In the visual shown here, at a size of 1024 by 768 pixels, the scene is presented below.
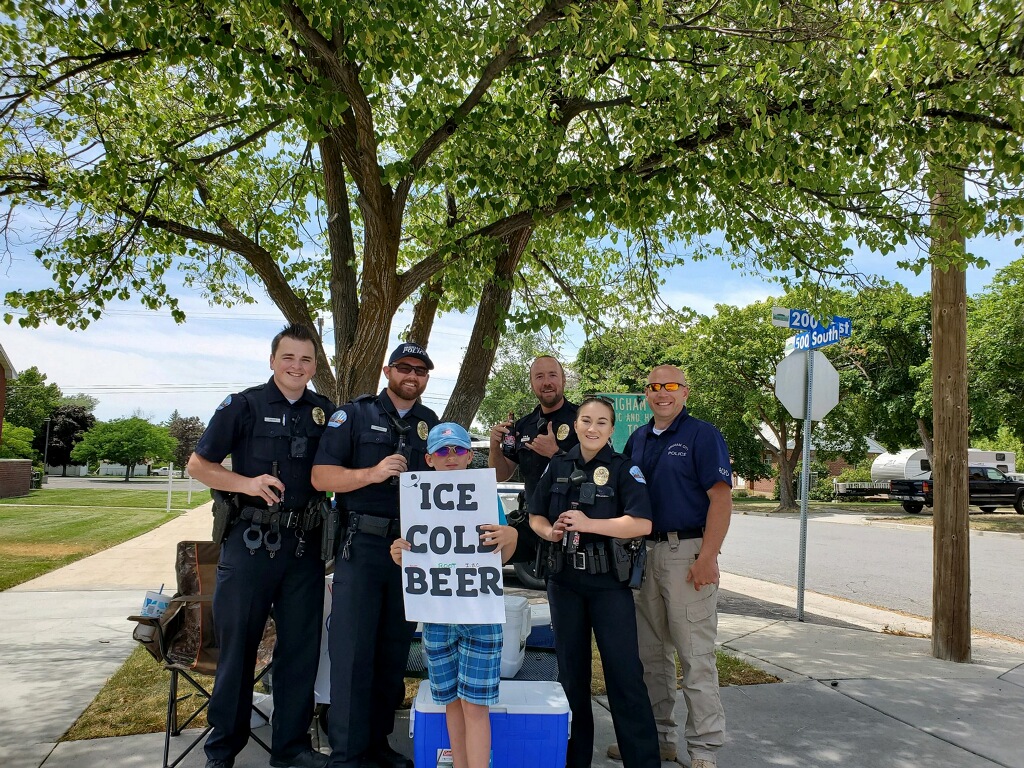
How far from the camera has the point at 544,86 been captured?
275 inches

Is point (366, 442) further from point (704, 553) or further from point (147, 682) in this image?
point (147, 682)

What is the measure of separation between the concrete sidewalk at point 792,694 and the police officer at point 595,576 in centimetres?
54

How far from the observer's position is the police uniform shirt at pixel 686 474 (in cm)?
417

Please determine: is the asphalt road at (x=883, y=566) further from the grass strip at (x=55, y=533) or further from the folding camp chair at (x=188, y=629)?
the grass strip at (x=55, y=533)

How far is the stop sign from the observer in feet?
27.6

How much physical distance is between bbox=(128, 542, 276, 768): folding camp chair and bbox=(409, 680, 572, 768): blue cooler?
3.35ft

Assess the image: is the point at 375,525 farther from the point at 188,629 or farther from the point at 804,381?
the point at 804,381

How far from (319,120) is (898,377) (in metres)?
29.6

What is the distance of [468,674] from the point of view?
3434 mm

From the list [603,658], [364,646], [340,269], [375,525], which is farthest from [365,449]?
[340,269]

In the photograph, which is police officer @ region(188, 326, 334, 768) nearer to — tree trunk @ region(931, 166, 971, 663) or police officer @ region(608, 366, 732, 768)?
police officer @ region(608, 366, 732, 768)

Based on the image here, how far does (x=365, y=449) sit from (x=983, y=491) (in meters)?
31.0

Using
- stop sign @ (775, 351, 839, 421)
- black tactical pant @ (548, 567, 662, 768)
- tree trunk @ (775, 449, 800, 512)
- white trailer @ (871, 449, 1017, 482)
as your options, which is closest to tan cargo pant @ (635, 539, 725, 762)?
black tactical pant @ (548, 567, 662, 768)

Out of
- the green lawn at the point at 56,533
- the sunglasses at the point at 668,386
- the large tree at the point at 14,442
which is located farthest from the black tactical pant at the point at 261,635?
the large tree at the point at 14,442
